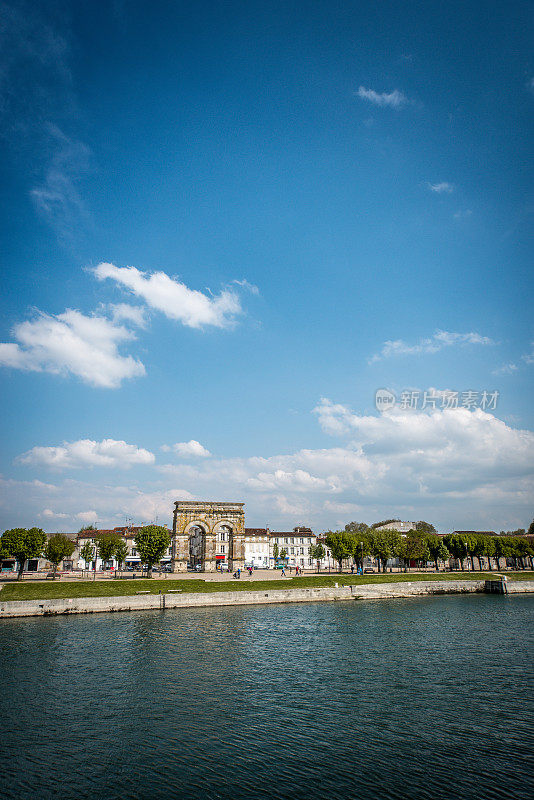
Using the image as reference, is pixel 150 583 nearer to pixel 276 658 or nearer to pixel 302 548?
pixel 276 658

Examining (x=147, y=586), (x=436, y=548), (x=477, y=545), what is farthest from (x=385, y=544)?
(x=147, y=586)

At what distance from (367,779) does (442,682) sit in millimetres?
12780

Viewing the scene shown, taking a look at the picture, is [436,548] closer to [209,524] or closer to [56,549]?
[209,524]

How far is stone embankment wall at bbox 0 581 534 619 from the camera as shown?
47062 millimetres

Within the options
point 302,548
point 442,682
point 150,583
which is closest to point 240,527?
point 150,583

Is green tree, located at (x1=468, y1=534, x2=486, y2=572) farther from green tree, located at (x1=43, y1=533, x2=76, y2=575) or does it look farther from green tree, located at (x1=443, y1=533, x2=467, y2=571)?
green tree, located at (x1=43, y1=533, x2=76, y2=575)

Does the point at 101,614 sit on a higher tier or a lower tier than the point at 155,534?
lower

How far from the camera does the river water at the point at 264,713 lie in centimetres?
1555

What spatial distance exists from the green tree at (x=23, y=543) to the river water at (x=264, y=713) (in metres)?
29.3

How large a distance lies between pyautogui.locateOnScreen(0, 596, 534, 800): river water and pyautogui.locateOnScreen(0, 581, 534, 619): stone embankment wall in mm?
7164

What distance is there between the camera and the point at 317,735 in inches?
752

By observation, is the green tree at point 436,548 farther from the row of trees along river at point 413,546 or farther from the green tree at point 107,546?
the green tree at point 107,546

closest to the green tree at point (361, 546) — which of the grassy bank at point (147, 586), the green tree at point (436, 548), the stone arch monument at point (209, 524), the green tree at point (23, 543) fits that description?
the grassy bank at point (147, 586)

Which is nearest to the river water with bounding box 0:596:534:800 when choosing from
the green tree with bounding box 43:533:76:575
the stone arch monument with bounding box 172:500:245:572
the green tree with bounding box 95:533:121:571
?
the green tree with bounding box 43:533:76:575
